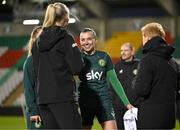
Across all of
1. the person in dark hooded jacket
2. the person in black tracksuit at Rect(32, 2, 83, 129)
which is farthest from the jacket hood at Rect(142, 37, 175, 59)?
the person in black tracksuit at Rect(32, 2, 83, 129)

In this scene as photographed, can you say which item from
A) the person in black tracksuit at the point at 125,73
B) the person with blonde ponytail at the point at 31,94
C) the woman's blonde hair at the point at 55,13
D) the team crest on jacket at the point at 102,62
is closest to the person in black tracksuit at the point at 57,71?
the woman's blonde hair at the point at 55,13

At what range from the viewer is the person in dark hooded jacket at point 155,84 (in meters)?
5.23

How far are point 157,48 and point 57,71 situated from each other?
1111 millimetres

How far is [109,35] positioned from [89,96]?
54.3 ft

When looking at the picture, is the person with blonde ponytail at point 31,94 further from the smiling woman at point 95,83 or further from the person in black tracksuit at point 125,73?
the person in black tracksuit at point 125,73

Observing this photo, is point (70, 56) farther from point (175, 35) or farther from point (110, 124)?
point (175, 35)

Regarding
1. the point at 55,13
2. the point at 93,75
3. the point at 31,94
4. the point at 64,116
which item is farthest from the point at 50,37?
the point at 93,75

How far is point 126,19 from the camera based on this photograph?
73.8ft

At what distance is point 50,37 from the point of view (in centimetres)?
490

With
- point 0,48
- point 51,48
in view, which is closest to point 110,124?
point 51,48

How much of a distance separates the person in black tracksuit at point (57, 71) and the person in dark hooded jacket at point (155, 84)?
77 centimetres

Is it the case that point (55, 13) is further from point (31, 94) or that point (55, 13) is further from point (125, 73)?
point (125, 73)

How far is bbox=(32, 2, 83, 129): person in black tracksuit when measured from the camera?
4801 millimetres

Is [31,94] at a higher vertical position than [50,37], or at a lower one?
lower
